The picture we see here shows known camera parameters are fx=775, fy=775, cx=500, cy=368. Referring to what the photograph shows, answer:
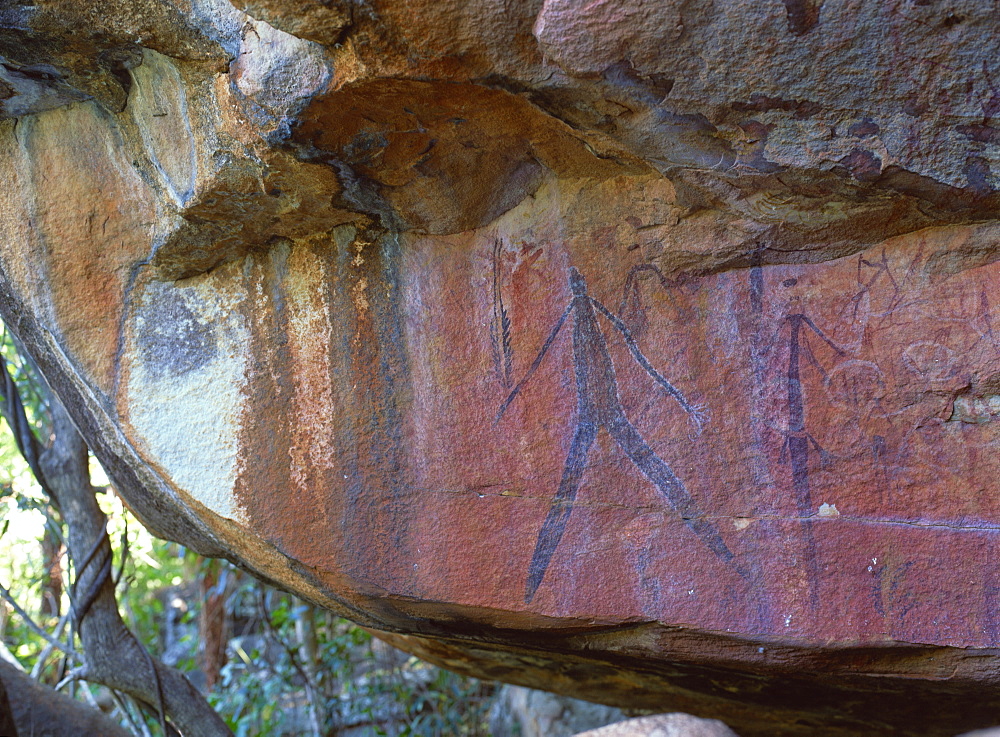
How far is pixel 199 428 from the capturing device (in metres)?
1.93

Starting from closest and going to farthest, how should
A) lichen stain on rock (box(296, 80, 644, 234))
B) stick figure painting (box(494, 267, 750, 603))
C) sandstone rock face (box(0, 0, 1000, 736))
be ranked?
sandstone rock face (box(0, 0, 1000, 736)), lichen stain on rock (box(296, 80, 644, 234)), stick figure painting (box(494, 267, 750, 603))

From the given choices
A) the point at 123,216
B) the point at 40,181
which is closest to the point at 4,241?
the point at 40,181

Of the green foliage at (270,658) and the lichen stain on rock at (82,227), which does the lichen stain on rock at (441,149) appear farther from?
the green foliage at (270,658)

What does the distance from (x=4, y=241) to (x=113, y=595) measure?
3.86ft

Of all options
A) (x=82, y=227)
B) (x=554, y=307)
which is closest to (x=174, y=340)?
(x=82, y=227)

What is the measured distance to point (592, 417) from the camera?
1.80m

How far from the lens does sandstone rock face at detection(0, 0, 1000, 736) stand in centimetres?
141

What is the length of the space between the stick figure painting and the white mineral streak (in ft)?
2.21

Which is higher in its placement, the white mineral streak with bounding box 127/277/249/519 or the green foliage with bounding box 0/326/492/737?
the white mineral streak with bounding box 127/277/249/519

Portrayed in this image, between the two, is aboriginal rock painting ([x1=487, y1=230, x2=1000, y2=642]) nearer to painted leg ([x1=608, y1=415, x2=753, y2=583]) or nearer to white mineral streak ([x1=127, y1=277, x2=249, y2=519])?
painted leg ([x1=608, y1=415, x2=753, y2=583])

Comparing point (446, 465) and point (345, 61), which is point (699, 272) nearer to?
point (446, 465)

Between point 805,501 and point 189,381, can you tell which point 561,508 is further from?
point 189,381

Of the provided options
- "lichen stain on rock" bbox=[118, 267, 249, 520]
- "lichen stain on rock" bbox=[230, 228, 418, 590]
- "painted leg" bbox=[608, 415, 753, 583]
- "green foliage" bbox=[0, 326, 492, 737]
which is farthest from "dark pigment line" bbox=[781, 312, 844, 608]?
"green foliage" bbox=[0, 326, 492, 737]

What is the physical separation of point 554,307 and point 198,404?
36.2 inches
